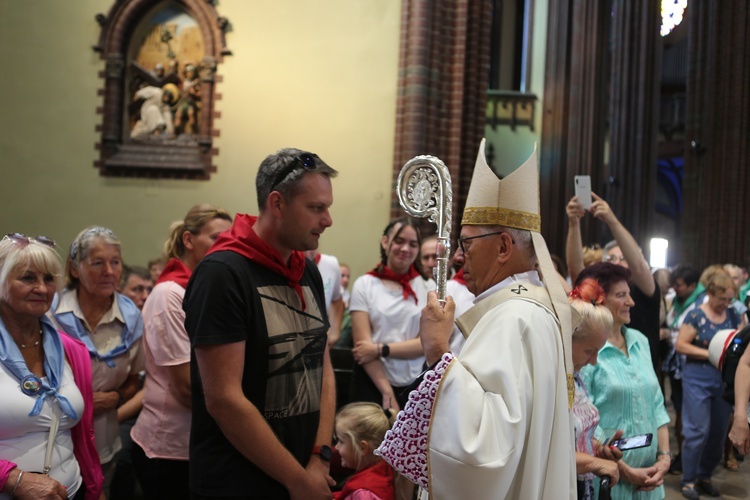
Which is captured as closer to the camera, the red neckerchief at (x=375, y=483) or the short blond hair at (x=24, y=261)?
the short blond hair at (x=24, y=261)

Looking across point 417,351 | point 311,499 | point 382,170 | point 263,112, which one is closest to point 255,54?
point 263,112

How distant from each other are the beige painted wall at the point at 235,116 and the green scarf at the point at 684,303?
11.1 ft

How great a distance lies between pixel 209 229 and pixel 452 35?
5.71 metres

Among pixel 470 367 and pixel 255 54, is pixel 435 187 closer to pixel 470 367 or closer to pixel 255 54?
pixel 470 367

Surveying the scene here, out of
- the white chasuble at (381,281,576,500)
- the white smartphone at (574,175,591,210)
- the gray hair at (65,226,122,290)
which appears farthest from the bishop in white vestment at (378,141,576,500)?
the white smartphone at (574,175,591,210)

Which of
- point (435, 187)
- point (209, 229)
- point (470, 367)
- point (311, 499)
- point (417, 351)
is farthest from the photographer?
point (417, 351)

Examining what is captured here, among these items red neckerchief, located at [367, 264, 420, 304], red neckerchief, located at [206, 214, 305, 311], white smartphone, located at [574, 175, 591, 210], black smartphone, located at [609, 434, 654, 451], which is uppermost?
white smartphone, located at [574, 175, 591, 210]

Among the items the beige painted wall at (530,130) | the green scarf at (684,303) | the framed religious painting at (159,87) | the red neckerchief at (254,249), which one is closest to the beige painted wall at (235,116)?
the framed religious painting at (159,87)

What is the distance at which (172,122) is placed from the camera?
879 centimetres

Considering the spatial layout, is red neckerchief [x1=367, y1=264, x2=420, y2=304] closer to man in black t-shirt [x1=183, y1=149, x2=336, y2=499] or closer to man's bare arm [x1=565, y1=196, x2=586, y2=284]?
man's bare arm [x1=565, y1=196, x2=586, y2=284]

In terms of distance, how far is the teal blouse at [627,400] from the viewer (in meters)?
3.56

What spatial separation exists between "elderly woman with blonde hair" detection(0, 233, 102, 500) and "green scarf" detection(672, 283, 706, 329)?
21.5 feet

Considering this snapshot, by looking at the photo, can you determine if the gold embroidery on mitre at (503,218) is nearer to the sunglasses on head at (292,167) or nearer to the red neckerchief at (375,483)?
the sunglasses on head at (292,167)

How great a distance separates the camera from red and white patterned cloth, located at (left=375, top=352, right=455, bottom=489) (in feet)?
6.97
